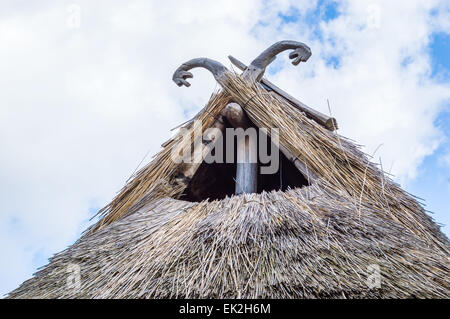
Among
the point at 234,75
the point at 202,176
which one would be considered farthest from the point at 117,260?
the point at 234,75

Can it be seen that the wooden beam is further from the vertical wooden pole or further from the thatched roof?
the vertical wooden pole

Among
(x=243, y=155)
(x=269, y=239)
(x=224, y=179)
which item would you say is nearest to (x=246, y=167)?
(x=243, y=155)

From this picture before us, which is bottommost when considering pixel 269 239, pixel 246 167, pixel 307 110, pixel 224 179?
pixel 269 239

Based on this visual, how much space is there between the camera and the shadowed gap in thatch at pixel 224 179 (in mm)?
4207

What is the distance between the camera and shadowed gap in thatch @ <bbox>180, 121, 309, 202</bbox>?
421cm

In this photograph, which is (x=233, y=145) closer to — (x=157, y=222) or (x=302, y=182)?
(x=302, y=182)

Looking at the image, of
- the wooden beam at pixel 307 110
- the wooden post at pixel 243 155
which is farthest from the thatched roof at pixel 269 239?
the wooden beam at pixel 307 110

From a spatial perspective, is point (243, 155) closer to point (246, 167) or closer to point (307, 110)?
point (246, 167)

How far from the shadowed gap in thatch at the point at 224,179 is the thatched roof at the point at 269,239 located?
33 cm

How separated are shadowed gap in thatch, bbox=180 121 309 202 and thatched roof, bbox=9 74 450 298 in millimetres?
328

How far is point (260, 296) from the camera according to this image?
247 centimetres

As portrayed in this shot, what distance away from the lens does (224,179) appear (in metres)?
4.57

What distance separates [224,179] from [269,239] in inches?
69.7
